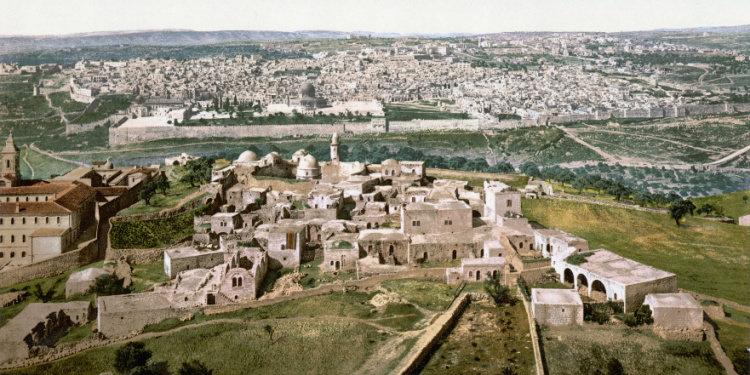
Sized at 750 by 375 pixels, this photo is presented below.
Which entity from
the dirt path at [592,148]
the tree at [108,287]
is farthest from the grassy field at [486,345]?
the dirt path at [592,148]

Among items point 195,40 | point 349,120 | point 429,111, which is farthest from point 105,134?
point 195,40

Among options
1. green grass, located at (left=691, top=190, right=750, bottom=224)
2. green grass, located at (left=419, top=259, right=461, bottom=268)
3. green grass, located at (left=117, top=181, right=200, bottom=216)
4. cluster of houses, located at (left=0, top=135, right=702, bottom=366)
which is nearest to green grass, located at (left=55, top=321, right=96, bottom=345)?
cluster of houses, located at (left=0, top=135, right=702, bottom=366)

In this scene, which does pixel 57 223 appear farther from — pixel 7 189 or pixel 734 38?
pixel 734 38

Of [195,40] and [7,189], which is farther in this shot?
[195,40]

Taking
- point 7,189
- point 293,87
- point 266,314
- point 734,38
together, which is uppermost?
point 734,38

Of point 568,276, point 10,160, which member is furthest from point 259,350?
point 10,160

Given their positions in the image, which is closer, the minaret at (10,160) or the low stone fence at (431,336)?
the low stone fence at (431,336)

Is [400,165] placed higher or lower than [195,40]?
lower

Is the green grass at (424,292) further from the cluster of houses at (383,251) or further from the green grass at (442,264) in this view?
the green grass at (442,264)
